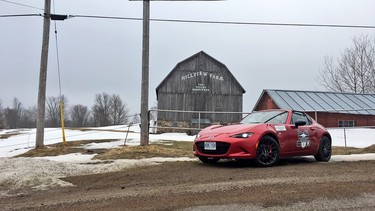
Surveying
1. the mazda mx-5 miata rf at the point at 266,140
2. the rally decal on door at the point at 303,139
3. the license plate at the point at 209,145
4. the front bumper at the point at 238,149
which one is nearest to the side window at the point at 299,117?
the mazda mx-5 miata rf at the point at 266,140

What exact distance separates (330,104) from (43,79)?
22.4 meters

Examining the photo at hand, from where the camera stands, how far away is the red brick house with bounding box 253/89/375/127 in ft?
86.8

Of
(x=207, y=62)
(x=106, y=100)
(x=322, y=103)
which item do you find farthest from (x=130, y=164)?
(x=106, y=100)

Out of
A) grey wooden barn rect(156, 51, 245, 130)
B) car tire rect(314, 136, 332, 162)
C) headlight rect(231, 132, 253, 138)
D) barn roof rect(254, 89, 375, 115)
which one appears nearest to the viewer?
headlight rect(231, 132, 253, 138)

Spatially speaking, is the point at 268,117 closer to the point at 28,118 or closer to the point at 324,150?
the point at 324,150

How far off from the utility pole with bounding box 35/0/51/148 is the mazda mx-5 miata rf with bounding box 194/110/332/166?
6.97m

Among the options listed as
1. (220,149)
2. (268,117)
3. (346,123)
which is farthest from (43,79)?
(346,123)

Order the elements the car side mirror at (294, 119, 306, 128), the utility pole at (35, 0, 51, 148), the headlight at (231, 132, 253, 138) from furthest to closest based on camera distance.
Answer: the utility pole at (35, 0, 51, 148) → the car side mirror at (294, 119, 306, 128) → the headlight at (231, 132, 253, 138)

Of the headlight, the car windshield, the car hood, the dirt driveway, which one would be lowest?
the dirt driveway

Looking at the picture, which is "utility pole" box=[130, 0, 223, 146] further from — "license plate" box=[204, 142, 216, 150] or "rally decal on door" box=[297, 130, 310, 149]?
"rally decal on door" box=[297, 130, 310, 149]

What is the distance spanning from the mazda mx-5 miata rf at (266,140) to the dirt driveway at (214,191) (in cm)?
50

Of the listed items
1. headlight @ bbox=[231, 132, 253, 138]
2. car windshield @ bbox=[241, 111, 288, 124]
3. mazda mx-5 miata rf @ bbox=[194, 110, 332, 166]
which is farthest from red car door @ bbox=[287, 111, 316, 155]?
headlight @ bbox=[231, 132, 253, 138]

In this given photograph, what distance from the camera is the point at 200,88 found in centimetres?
3216

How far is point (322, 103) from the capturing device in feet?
88.3
